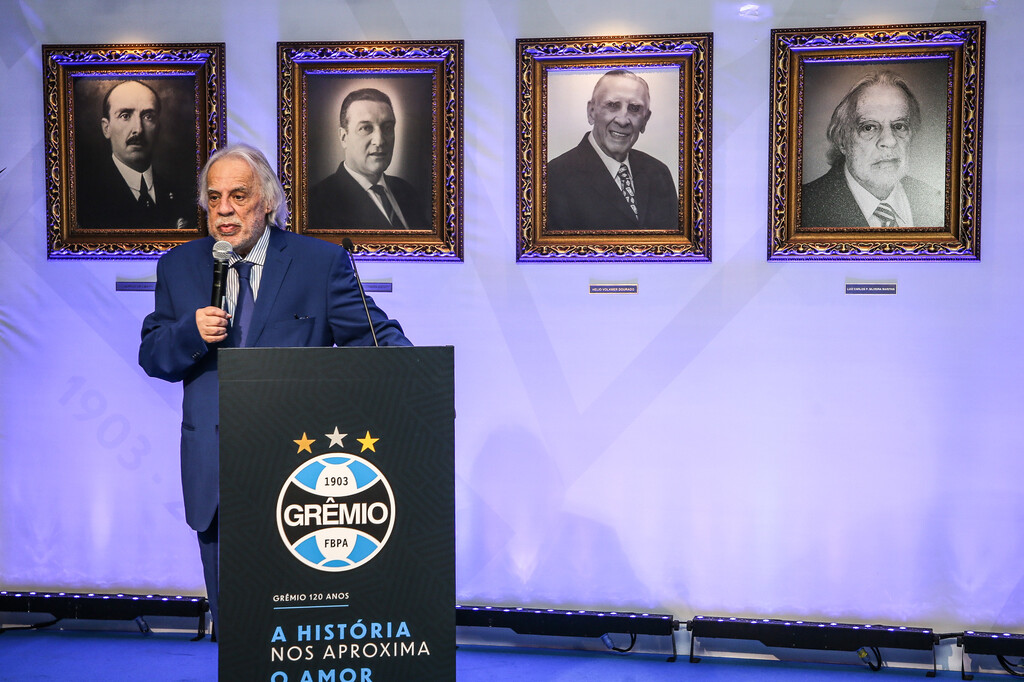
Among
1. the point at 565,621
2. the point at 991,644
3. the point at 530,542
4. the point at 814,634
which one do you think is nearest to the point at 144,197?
the point at 530,542

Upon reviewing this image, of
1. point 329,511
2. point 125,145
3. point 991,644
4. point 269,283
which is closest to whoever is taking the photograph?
point 329,511

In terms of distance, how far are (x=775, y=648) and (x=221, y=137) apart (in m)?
3.32

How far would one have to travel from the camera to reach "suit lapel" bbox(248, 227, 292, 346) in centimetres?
247

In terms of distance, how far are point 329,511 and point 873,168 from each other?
2.87 m

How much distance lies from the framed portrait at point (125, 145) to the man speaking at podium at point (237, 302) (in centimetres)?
128

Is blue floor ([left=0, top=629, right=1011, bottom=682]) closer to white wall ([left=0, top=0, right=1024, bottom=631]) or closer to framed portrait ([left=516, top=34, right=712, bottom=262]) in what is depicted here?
white wall ([left=0, top=0, right=1024, bottom=631])

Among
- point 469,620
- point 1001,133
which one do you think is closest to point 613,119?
point 1001,133

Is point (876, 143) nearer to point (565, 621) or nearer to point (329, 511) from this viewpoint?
point (565, 621)

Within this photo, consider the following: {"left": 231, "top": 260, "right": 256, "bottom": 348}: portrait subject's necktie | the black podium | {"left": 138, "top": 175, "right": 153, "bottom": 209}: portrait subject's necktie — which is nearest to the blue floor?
{"left": 231, "top": 260, "right": 256, "bottom": 348}: portrait subject's necktie

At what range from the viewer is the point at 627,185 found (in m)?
3.68

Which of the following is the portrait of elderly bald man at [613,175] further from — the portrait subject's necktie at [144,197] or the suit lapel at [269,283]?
the portrait subject's necktie at [144,197]

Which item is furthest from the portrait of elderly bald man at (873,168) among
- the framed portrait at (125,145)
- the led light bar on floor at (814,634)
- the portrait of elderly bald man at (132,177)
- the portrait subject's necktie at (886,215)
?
the portrait of elderly bald man at (132,177)

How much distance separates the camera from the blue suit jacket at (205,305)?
245cm

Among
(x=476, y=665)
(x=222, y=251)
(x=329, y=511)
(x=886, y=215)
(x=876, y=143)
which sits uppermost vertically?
(x=876, y=143)
